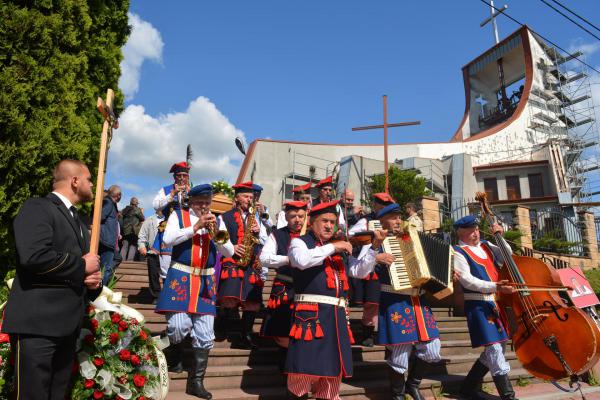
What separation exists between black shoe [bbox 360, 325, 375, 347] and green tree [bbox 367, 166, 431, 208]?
19327 millimetres

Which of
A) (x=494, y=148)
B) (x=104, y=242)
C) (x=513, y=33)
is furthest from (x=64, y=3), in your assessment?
(x=513, y=33)

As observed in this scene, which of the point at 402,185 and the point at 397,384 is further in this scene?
the point at 402,185

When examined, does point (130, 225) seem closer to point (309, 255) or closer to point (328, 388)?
point (309, 255)

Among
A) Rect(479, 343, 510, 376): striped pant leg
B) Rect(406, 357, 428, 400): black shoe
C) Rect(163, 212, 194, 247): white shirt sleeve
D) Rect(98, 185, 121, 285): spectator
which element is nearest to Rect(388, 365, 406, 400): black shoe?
Rect(406, 357, 428, 400): black shoe

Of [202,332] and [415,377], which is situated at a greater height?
[202,332]

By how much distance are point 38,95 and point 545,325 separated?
270 inches

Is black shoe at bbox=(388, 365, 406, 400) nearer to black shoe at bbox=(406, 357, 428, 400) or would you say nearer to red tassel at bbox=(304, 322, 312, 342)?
black shoe at bbox=(406, 357, 428, 400)

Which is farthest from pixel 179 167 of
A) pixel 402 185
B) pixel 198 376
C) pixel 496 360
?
pixel 402 185

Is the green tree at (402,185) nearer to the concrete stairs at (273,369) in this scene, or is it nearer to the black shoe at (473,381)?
the concrete stairs at (273,369)

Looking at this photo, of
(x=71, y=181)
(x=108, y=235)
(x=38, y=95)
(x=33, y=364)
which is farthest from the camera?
(x=108, y=235)

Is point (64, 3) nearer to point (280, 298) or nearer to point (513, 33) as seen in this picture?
point (280, 298)

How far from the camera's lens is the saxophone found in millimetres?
6414

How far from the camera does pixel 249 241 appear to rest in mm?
6605

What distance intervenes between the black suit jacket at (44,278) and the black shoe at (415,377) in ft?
12.5
